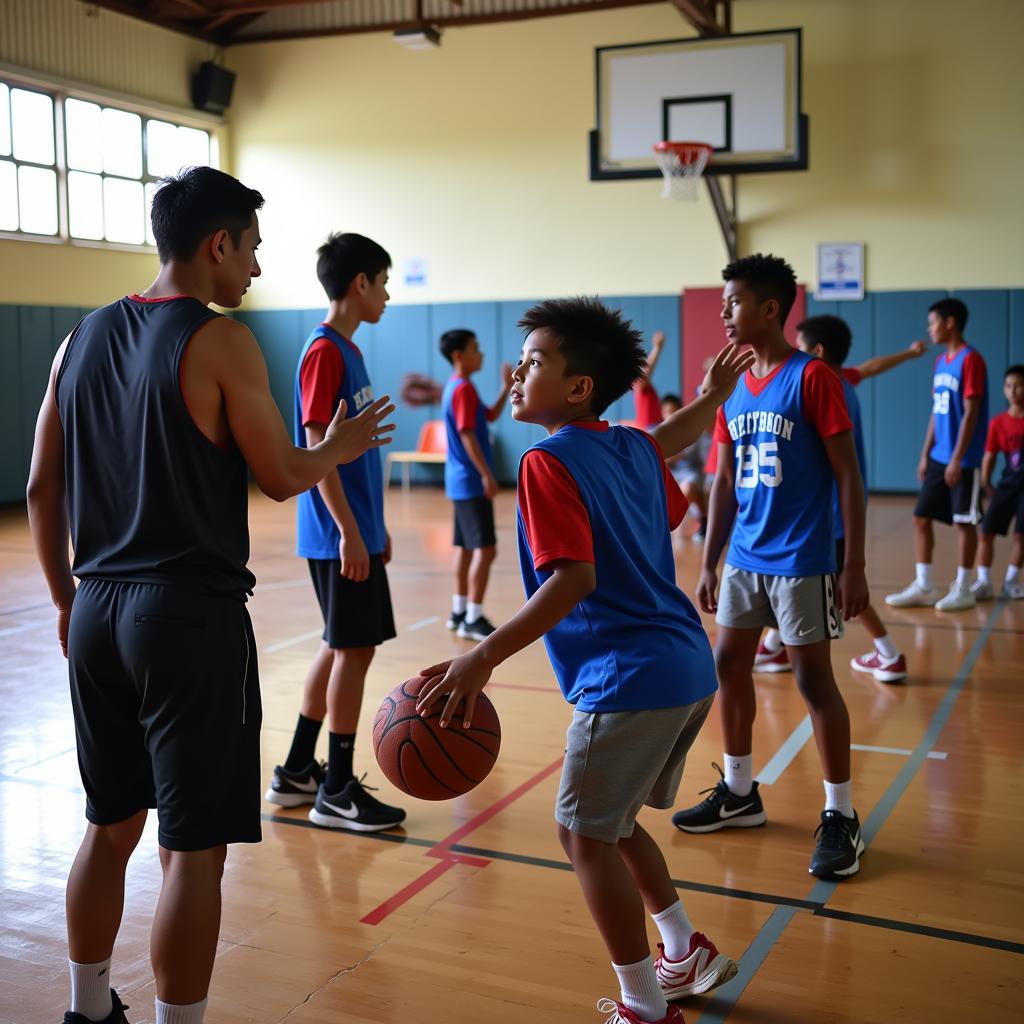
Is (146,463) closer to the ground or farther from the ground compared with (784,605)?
farther from the ground

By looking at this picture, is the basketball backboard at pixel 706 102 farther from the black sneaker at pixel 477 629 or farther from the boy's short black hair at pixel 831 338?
the black sneaker at pixel 477 629

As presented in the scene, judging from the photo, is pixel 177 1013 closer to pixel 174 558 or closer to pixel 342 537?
pixel 174 558

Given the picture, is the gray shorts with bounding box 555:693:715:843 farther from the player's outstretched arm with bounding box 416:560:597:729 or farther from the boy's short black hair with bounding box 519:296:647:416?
the boy's short black hair with bounding box 519:296:647:416

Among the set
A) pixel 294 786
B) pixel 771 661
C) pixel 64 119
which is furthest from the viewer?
pixel 64 119

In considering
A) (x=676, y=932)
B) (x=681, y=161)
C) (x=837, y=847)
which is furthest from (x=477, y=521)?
(x=681, y=161)

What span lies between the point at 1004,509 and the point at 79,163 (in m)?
11.0

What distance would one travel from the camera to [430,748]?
2275mm

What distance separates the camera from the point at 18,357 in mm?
12922

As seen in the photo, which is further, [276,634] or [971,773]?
[276,634]

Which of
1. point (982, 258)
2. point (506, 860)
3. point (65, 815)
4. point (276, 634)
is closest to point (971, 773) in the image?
point (506, 860)

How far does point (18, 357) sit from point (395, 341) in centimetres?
451

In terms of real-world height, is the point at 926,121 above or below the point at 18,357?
above

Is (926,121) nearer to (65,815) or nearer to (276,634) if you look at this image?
(276,634)

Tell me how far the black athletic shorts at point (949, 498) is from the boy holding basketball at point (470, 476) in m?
2.62
